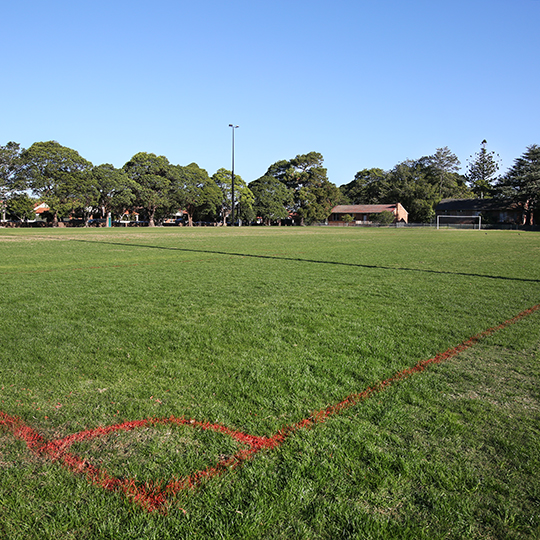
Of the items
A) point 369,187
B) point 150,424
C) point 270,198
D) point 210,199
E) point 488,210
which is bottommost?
point 150,424

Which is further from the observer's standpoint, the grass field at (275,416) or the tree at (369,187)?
the tree at (369,187)

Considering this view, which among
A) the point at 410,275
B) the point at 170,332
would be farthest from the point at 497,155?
the point at 170,332

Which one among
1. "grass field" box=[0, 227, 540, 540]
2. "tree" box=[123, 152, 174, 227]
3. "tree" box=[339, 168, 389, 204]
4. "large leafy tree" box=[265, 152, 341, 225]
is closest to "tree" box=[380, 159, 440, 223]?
"tree" box=[339, 168, 389, 204]

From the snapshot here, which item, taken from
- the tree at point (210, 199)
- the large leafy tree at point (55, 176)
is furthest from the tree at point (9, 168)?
the tree at point (210, 199)

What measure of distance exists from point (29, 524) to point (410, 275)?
957 centimetres

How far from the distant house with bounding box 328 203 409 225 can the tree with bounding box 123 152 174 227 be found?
34.9 m

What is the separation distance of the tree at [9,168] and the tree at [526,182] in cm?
6674

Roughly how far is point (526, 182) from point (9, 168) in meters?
70.1

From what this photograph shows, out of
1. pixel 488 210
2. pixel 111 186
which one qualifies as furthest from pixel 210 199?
pixel 488 210

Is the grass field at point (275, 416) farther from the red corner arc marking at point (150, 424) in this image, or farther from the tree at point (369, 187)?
the tree at point (369, 187)

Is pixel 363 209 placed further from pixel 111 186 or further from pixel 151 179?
pixel 111 186

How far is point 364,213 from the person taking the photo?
8112 centimetres

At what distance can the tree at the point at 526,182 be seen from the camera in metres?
59.2

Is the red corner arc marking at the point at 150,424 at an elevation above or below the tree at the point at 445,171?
below
